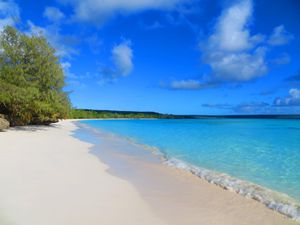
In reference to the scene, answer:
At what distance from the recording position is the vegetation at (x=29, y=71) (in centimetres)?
2214

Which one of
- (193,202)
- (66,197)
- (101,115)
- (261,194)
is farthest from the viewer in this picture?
(101,115)

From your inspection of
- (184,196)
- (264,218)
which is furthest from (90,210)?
(264,218)

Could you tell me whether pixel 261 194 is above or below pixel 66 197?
below

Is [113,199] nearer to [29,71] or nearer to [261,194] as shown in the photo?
[261,194]

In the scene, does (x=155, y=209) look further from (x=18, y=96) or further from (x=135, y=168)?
(x=18, y=96)

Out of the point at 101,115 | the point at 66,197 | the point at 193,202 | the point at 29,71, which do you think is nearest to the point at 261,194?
the point at 193,202

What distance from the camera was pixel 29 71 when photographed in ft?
76.5

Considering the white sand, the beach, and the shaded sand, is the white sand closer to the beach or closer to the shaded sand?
the beach

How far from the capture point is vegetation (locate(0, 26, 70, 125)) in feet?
72.6

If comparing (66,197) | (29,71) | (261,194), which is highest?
(29,71)

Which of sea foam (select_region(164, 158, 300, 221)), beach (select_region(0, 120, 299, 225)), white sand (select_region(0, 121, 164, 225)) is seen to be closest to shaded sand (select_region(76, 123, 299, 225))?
beach (select_region(0, 120, 299, 225))

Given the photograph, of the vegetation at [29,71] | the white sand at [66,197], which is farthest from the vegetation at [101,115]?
the white sand at [66,197]

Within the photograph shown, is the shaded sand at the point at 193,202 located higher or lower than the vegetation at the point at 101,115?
lower

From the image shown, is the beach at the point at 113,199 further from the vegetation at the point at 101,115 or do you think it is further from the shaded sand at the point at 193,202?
the vegetation at the point at 101,115
